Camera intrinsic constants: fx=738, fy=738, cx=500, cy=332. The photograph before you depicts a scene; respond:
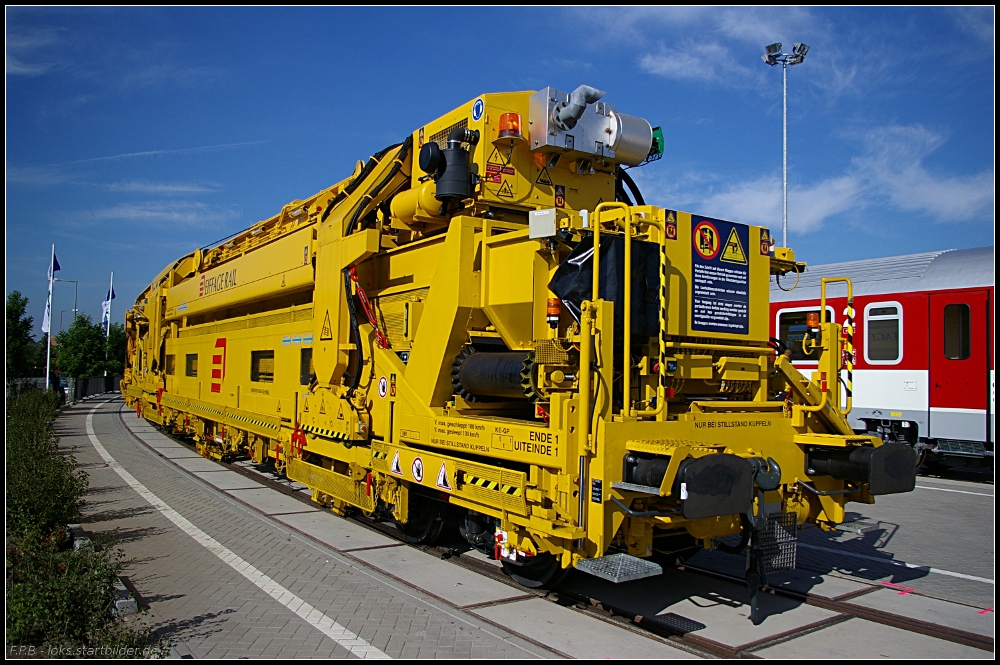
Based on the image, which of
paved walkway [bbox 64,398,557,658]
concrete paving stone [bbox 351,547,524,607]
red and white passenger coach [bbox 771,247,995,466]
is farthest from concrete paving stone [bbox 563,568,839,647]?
red and white passenger coach [bbox 771,247,995,466]

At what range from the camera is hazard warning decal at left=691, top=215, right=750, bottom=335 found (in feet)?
19.5

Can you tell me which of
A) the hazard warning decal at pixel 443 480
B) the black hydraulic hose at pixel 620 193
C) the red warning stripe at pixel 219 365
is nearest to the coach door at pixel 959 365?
the black hydraulic hose at pixel 620 193

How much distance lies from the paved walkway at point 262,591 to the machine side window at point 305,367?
1.72 m

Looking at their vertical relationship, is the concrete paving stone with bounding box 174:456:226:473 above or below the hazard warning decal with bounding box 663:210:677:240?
below

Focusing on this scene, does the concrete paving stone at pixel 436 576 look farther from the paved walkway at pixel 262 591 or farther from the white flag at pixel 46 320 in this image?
the white flag at pixel 46 320

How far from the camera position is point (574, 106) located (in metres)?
6.44

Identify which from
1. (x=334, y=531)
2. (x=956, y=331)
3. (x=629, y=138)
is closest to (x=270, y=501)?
(x=334, y=531)

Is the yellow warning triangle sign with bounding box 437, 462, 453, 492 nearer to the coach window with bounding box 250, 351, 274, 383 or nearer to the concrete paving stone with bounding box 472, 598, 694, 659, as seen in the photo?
the concrete paving stone with bounding box 472, 598, 694, 659

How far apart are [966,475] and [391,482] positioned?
12.5 metres

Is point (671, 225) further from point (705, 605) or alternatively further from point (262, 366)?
point (262, 366)

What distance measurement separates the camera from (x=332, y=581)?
6.54 metres

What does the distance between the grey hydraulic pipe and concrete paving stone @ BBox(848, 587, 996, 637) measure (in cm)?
475

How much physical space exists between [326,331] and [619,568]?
4.92m

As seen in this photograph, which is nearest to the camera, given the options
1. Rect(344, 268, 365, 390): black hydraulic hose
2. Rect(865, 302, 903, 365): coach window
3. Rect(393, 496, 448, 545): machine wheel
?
Rect(393, 496, 448, 545): machine wheel
